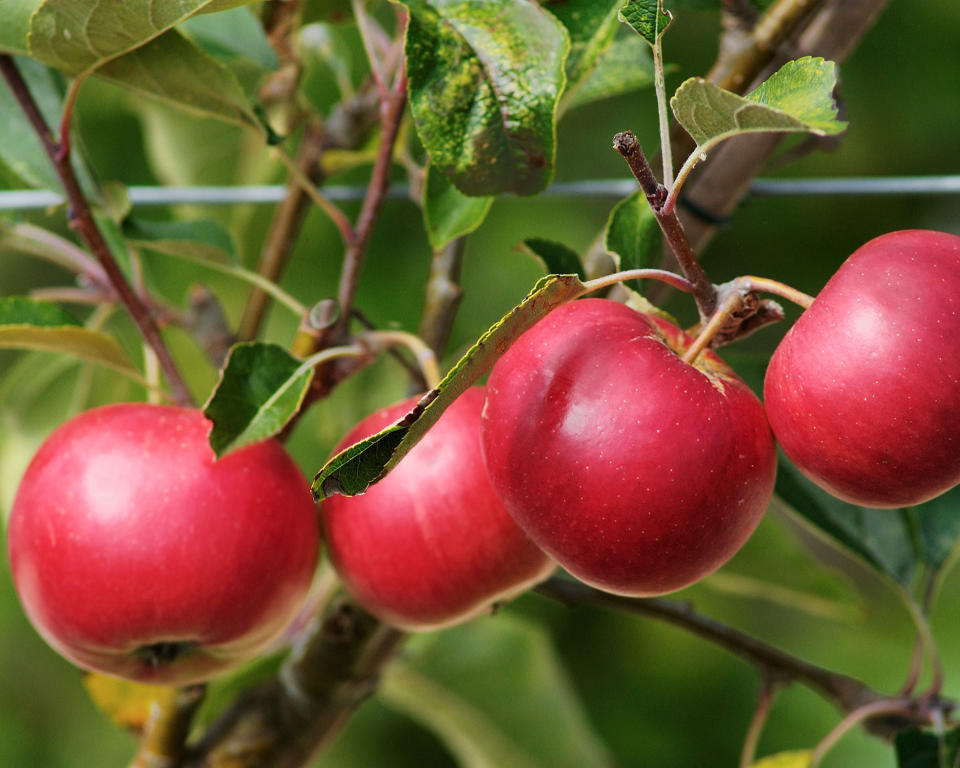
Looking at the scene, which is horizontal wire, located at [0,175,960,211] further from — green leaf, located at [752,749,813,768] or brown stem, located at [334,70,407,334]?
green leaf, located at [752,749,813,768]

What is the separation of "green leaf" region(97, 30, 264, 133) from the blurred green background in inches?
13.9

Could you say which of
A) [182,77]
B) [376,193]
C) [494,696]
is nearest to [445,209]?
[376,193]

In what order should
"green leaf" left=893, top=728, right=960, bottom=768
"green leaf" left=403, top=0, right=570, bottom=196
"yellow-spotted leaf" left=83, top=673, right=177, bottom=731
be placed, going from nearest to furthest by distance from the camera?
"green leaf" left=403, top=0, right=570, bottom=196, "green leaf" left=893, top=728, right=960, bottom=768, "yellow-spotted leaf" left=83, top=673, right=177, bottom=731

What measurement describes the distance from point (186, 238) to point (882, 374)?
15.9 inches

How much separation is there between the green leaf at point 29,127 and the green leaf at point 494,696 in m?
0.45

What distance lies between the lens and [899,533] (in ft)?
2.04

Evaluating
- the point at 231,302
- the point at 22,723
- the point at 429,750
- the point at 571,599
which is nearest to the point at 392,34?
the point at 231,302

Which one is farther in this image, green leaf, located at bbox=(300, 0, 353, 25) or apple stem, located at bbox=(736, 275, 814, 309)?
green leaf, located at bbox=(300, 0, 353, 25)

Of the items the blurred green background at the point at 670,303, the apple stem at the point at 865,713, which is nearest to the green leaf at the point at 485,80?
the apple stem at the point at 865,713

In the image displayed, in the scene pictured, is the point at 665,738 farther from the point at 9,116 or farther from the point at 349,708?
the point at 9,116

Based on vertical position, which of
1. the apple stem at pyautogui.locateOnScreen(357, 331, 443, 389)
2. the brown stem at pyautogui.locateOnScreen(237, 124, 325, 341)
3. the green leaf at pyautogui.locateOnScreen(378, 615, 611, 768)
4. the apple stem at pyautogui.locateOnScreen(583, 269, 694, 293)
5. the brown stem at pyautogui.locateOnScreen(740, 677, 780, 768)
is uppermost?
the apple stem at pyautogui.locateOnScreen(583, 269, 694, 293)

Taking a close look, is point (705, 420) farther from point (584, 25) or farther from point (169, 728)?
point (169, 728)

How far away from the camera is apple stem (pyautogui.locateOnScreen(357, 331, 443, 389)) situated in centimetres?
48

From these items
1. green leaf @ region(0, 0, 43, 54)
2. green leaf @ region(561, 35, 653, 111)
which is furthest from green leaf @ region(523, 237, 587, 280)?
green leaf @ region(0, 0, 43, 54)
